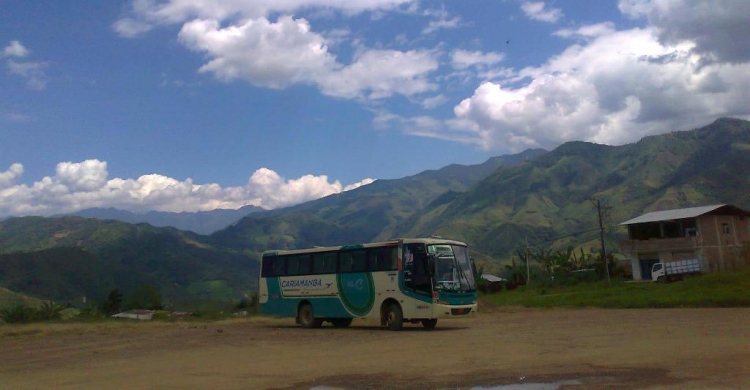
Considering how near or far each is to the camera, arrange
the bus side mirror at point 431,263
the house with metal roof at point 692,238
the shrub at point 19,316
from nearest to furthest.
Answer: the bus side mirror at point 431,263, the shrub at point 19,316, the house with metal roof at point 692,238

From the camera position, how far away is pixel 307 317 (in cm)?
2520

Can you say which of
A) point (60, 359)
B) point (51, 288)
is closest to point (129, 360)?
point (60, 359)

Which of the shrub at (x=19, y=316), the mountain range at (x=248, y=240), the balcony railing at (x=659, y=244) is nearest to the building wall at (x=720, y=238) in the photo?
the balcony railing at (x=659, y=244)

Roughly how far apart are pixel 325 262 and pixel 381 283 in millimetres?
3257

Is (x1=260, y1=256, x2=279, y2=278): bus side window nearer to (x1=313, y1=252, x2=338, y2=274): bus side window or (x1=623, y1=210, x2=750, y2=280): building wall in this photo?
A: (x1=313, y1=252, x2=338, y2=274): bus side window

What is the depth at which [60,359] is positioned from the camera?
15.8m

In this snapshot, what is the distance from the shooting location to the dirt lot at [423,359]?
385 inches

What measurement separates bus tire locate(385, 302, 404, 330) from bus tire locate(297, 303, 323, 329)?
4039 mm

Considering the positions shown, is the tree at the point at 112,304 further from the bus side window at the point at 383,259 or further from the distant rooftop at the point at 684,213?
the distant rooftop at the point at 684,213

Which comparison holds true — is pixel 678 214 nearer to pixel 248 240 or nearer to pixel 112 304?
pixel 112 304

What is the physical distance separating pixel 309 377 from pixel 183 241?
490 feet

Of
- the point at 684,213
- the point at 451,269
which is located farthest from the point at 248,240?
the point at 451,269

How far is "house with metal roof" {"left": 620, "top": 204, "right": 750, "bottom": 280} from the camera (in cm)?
5031

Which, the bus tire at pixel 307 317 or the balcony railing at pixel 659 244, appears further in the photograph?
the balcony railing at pixel 659 244
